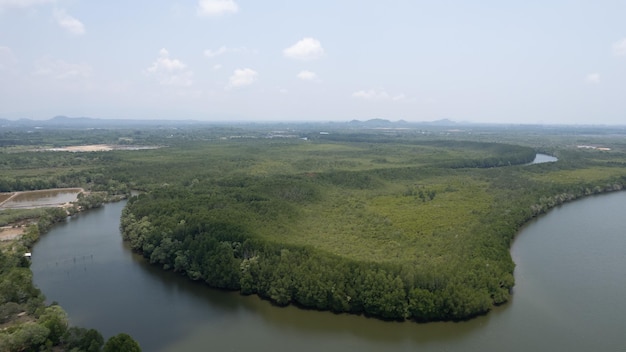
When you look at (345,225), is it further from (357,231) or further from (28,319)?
(28,319)

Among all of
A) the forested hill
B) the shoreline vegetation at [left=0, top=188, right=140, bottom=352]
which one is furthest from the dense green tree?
the forested hill

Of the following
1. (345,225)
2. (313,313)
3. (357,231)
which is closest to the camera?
(313,313)

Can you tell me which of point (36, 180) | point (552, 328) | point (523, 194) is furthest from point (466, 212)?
point (36, 180)

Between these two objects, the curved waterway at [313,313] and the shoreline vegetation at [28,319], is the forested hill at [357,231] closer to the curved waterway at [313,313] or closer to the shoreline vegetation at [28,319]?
the curved waterway at [313,313]

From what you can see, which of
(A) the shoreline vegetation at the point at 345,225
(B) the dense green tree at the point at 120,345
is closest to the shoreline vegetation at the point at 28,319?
(B) the dense green tree at the point at 120,345

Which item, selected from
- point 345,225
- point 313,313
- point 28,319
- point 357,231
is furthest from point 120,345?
point 345,225

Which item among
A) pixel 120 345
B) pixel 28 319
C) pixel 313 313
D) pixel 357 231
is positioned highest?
pixel 120 345
